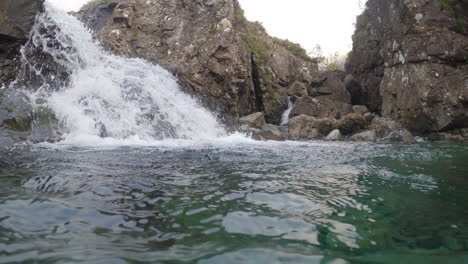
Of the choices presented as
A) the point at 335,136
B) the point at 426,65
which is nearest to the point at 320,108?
the point at 335,136

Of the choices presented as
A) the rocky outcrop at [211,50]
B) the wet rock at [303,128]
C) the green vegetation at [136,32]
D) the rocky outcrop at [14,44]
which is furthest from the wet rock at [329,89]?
the rocky outcrop at [14,44]

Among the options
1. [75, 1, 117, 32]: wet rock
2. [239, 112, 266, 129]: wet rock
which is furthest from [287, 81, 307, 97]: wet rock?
[75, 1, 117, 32]: wet rock

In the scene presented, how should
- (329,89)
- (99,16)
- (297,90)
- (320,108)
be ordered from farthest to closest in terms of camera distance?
(99,16) < (297,90) < (329,89) < (320,108)

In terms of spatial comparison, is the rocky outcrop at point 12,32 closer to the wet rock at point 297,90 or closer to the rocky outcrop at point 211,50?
the rocky outcrop at point 211,50

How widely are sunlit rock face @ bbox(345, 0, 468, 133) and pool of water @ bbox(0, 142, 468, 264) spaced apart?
9.27 meters

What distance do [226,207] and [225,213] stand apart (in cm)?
19

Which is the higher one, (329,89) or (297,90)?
(297,90)

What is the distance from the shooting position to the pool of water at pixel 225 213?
2.23 m

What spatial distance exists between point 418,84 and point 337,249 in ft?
47.1


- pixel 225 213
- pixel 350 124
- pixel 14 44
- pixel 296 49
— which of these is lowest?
pixel 225 213

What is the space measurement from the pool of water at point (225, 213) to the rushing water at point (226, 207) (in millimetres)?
12

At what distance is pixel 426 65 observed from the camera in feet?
47.4

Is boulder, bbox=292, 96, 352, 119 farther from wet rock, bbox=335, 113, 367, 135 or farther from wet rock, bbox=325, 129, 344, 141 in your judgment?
wet rock, bbox=325, 129, 344, 141

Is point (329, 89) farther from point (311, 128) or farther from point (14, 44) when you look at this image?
point (14, 44)
